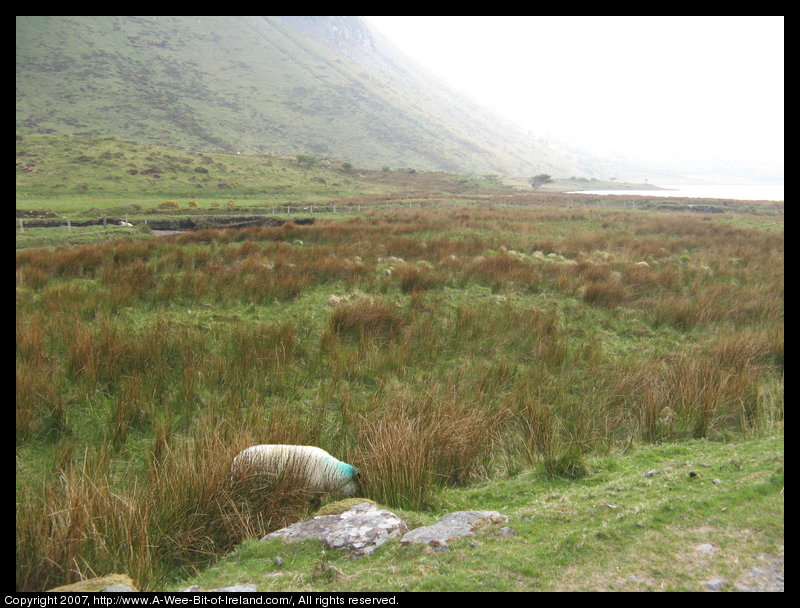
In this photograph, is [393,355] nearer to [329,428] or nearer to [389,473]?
[329,428]

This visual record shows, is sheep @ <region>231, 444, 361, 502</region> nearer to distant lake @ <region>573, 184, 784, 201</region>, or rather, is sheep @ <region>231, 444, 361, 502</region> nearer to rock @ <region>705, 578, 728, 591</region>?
rock @ <region>705, 578, 728, 591</region>

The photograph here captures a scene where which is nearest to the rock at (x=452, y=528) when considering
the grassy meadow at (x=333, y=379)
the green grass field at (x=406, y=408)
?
the green grass field at (x=406, y=408)

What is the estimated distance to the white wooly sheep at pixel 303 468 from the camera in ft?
9.51

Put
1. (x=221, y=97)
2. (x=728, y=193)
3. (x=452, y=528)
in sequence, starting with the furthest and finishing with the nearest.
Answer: (x=221, y=97) → (x=728, y=193) → (x=452, y=528)

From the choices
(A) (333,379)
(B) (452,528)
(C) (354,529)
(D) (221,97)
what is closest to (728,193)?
(A) (333,379)

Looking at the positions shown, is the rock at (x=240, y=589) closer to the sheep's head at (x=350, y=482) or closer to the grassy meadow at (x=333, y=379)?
the grassy meadow at (x=333, y=379)

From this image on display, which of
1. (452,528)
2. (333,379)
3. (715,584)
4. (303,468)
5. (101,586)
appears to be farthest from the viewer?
(333,379)

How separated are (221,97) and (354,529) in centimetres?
13340

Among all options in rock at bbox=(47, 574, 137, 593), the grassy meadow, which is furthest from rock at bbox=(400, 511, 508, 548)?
rock at bbox=(47, 574, 137, 593)

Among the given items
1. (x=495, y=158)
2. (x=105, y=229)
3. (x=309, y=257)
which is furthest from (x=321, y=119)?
(x=309, y=257)

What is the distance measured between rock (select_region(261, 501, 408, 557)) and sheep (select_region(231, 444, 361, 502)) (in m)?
0.47

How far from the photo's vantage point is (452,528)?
2.23 meters

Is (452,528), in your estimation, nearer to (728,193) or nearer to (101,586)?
(101,586)

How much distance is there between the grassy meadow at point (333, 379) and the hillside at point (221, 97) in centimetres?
8250
